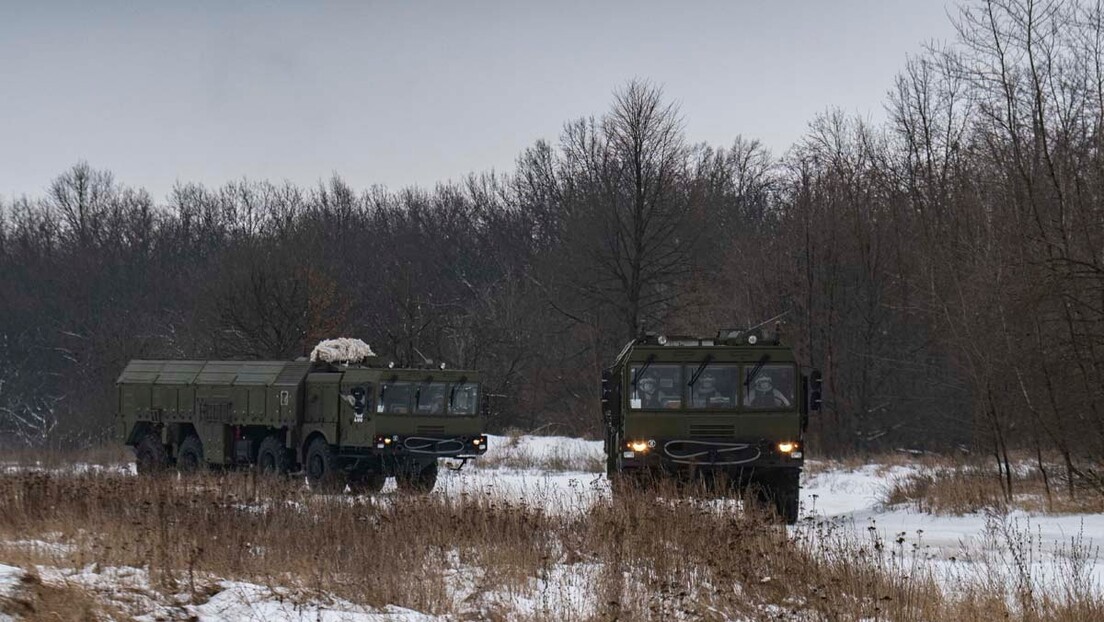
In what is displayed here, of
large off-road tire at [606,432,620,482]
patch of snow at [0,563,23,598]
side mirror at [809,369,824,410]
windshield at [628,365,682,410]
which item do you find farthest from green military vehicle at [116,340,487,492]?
patch of snow at [0,563,23,598]

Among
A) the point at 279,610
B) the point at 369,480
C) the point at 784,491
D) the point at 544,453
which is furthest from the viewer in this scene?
the point at 544,453

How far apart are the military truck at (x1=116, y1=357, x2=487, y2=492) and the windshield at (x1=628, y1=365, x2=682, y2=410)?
18.2ft

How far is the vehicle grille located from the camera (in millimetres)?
18672

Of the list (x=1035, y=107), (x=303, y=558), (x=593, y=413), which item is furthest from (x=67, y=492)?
(x=593, y=413)

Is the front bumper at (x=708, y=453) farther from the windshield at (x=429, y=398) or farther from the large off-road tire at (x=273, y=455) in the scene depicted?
the large off-road tire at (x=273, y=455)

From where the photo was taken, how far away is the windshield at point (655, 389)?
18766 millimetres

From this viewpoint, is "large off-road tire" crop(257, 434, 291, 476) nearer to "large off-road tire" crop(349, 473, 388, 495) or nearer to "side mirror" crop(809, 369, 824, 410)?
"large off-road tire" crop(349, 473, 388, 495)

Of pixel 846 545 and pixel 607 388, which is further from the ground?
pixel 607 388

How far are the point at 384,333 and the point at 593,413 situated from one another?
503 inches

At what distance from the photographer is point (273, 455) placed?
2700cm

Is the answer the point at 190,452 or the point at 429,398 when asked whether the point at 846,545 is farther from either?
the point at 190,452

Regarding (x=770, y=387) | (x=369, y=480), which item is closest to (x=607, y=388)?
(x=770, y=387)

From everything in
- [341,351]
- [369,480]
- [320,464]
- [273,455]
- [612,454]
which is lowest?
[369,480]

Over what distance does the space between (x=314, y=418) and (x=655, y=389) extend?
9.41 m
